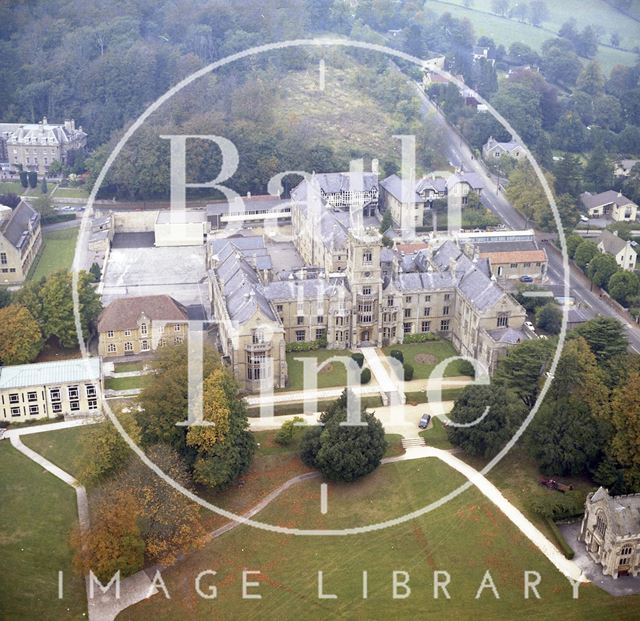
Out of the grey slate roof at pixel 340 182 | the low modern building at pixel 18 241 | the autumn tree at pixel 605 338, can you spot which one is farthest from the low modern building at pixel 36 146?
the autumn tree at pixel 605 338

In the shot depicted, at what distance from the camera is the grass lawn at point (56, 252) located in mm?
99500

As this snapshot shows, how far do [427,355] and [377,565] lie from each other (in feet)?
95.5

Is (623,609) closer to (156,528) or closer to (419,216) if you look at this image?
(156,528)

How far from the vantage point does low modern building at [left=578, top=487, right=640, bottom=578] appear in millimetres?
52750

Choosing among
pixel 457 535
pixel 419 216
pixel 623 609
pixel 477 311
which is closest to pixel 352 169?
pixel 419 216

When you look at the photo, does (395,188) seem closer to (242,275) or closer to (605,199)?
(605,199)

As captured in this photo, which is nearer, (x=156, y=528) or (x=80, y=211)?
(x=156, y=528)

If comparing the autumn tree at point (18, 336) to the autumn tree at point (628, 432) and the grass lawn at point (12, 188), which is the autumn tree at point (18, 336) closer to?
the autumn tree at point (628, 432)

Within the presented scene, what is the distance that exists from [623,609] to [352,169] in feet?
281

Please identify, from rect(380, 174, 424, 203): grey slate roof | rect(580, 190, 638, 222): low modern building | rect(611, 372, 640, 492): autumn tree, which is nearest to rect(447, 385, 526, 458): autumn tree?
rect(611, 372, 640, 492): autumn tree

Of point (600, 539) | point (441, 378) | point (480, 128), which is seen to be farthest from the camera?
point (480, 128)

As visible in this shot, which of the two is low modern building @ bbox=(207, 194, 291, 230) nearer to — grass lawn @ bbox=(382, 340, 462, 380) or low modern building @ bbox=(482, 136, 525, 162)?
grass lawn @ bbox=(382, 340, 462, 380)

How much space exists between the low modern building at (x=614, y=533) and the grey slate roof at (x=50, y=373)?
40.4m

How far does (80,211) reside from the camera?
11988 cm
